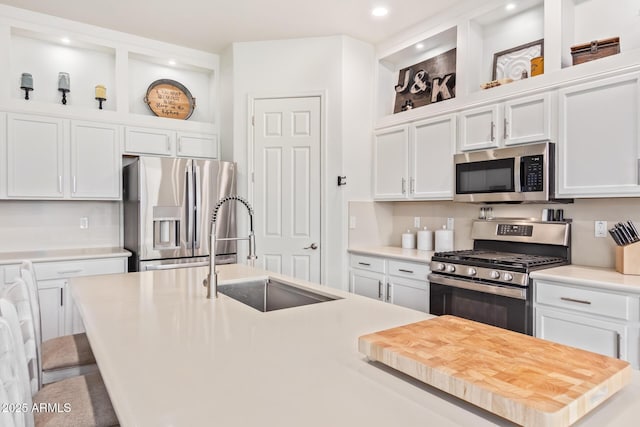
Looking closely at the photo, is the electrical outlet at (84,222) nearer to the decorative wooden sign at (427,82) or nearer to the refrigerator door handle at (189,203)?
the refrigerator door handle at (189,203)

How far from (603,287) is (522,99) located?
1.40 meters

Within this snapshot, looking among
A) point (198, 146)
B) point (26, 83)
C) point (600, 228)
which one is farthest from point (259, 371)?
point (26, 83)

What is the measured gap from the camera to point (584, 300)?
218 centimetres

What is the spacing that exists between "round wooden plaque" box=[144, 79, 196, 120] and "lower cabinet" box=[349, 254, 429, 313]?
2.37 metres

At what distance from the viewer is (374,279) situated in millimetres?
3609

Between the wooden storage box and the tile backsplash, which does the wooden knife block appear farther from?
the wooden storage box

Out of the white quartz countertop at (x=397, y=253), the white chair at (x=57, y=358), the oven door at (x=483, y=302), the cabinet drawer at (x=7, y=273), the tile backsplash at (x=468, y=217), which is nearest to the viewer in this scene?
the white chair at (x=57, y=358)

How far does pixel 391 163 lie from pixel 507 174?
122 cm

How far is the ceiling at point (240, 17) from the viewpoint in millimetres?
3271

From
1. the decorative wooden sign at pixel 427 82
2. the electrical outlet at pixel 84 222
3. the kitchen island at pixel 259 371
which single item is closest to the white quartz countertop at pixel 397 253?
the decorative wooden sign at pixel 427 82

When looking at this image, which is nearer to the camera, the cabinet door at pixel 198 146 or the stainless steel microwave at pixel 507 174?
the stainless steel microwave at pixel 507 174

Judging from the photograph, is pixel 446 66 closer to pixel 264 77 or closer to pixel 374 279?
pixel 264 77

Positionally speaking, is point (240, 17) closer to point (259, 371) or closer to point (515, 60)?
point (515, 60)

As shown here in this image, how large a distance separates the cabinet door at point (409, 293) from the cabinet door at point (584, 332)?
880 millimetres
